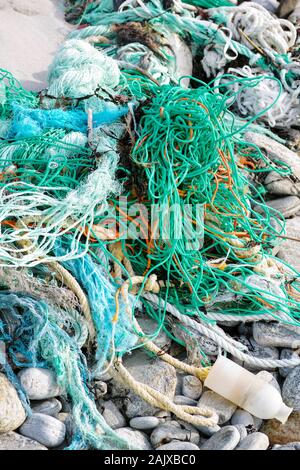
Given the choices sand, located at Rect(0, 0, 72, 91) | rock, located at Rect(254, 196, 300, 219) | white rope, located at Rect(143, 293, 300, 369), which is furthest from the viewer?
sand, located at Rect(0, 0, 72, 91)

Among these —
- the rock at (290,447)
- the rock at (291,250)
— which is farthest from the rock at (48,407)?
the rock at (291,250)

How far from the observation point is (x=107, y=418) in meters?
2.40

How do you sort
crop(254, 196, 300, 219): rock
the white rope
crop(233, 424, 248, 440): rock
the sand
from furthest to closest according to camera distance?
the sand
crop(254, 196, 300, 219): rock
the white rope
crop(233, 424, 248, 440): rock

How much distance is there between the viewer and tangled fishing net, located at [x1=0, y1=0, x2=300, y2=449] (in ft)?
8.21

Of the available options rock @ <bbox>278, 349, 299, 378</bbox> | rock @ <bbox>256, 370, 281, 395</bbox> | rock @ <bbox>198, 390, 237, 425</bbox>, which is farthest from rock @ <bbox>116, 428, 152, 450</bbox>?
rock @ <bbox>278, 349, 299, 378</bbox>

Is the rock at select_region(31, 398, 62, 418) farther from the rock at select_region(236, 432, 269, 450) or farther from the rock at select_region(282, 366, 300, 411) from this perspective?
the rock at select_region(282, 366, 300, 411)

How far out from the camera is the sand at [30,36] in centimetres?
420

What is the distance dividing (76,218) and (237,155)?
51.1 inches

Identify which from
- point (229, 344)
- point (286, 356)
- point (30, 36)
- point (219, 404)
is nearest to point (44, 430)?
point (219, 404)

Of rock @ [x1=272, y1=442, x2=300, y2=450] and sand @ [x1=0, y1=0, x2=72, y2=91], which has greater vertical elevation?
sand @ [x1=0, y1=0, x2=72, y2=91]

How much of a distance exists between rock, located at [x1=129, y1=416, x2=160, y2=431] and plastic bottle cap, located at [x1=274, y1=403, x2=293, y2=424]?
52cm
